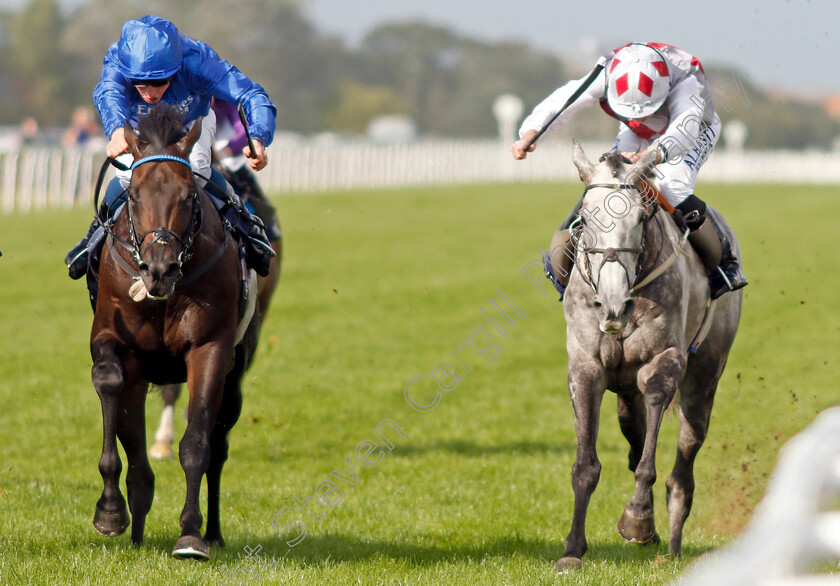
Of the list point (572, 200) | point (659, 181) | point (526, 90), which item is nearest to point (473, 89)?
point (526, 90)

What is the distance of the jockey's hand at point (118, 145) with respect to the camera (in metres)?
5.20

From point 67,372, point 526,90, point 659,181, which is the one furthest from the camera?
point 526,90

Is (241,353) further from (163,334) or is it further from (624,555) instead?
(624,555)

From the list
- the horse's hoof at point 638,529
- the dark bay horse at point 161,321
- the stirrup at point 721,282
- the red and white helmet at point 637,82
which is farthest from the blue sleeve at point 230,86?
the horse's hoof at point 638,529

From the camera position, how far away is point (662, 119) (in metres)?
6.20

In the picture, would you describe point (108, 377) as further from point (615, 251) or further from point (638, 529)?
point (638, 529)

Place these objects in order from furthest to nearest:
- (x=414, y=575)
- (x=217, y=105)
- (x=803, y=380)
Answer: (x=803, y=380), (x=217, y=105), (x=414, y=575)

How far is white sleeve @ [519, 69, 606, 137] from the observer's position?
599 cm

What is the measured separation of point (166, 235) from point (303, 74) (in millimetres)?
81912

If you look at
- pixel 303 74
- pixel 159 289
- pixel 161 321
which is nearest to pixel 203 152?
pixel 161 321

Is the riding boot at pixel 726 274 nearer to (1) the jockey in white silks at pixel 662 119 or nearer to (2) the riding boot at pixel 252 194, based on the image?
(1) the jockey in white silks at pixel 662 119

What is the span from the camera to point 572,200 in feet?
104

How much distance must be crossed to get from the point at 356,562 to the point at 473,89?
87828mm

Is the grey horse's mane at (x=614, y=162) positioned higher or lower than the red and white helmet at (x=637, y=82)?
lower
